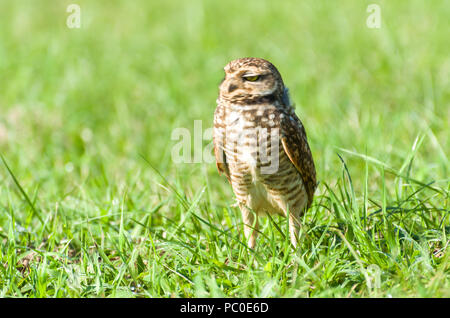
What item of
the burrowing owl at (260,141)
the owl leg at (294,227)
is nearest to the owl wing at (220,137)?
the burrowing owl at (260,141)

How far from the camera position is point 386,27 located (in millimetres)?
7430

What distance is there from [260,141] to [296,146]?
0.22m

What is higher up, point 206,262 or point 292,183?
point 292,183

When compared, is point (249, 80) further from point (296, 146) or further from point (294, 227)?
point (294, 227)

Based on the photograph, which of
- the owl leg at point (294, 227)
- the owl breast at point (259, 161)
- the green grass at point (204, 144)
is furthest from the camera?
the owl leg at point (294, 227)

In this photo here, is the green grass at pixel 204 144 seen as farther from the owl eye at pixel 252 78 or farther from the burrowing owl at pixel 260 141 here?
the owl eye at pixel 252 78

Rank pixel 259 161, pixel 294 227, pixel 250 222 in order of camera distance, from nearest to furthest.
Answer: pixel 259 161 → pixel 294 227 → pixel 250 222

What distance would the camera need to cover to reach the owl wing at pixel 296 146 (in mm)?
3314

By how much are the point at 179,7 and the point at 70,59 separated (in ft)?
8.27

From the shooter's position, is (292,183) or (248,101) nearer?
(248,101)

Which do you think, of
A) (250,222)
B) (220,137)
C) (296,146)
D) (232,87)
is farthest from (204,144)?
(232,87)

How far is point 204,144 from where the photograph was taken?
586cm
